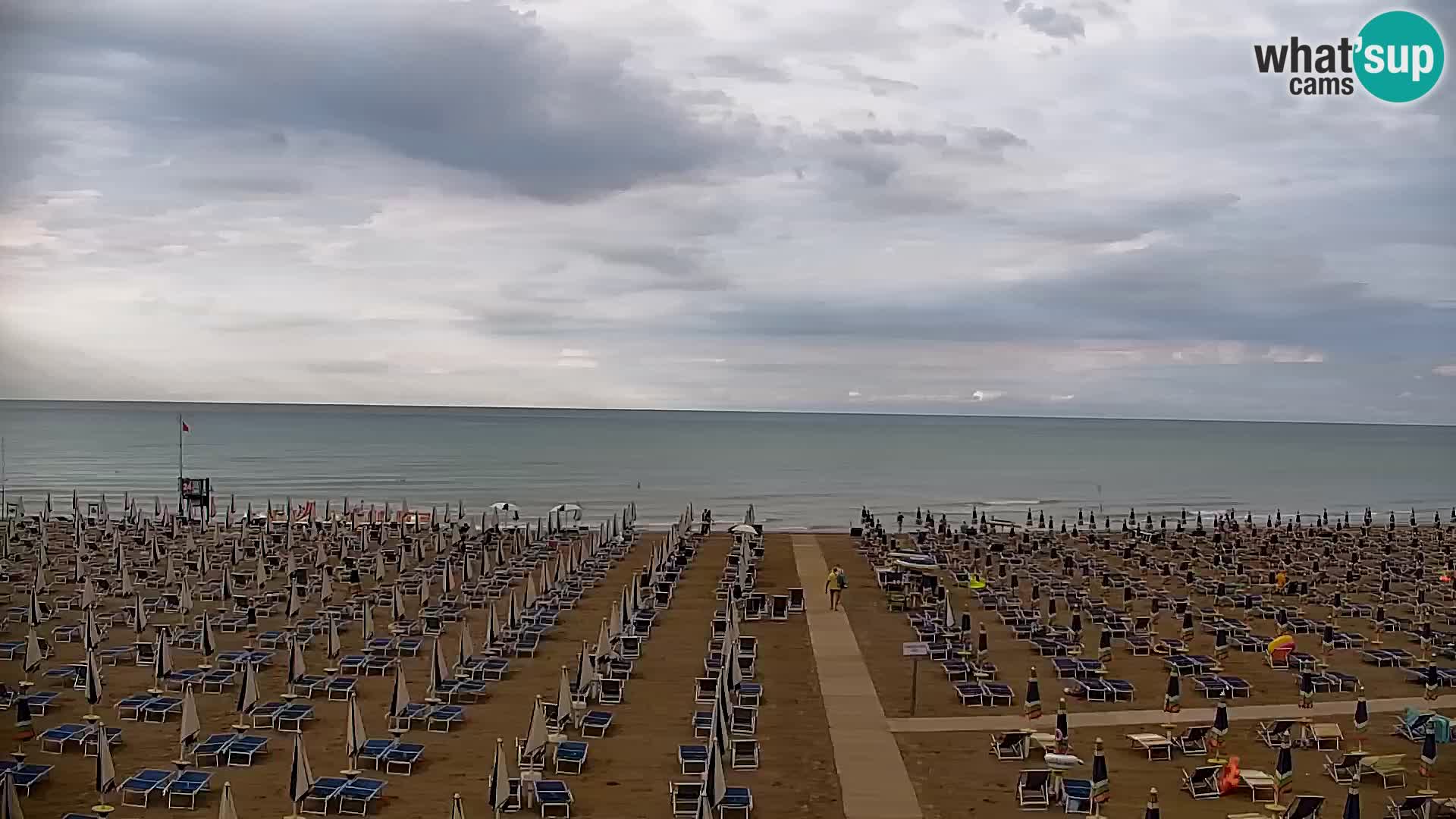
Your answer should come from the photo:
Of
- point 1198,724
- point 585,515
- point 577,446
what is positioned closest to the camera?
point 1198,724

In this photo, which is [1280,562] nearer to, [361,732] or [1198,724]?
[1198,724]

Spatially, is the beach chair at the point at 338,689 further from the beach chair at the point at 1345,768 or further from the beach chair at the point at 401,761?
the beach chair at the point at 1345,768

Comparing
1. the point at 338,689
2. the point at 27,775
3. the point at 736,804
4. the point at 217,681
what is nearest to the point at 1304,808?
the point at 736,804

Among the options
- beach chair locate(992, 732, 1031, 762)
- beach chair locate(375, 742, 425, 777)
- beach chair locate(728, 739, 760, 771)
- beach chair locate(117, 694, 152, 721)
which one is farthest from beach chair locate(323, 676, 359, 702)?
beach chair locate(992, 732, 1031, 762)

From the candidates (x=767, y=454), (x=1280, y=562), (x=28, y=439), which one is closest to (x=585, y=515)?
(x=1280, y=562)

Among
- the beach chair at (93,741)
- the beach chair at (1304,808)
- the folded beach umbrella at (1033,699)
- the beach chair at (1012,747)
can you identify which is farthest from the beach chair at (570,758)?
the beach chair at (1304,808)

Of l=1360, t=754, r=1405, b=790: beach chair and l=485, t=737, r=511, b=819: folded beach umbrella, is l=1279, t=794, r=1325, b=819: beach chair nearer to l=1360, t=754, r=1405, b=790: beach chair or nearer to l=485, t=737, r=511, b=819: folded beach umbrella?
l=1360, t=754, r=1405, b=790: beach chair

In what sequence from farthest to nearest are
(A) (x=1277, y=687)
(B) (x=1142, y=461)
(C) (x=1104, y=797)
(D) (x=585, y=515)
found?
(B) (x=1142, y=461)
(D) (x=585, y=515)
(A) (x=1277, y=687)
(C) (x=1104, y=797)
